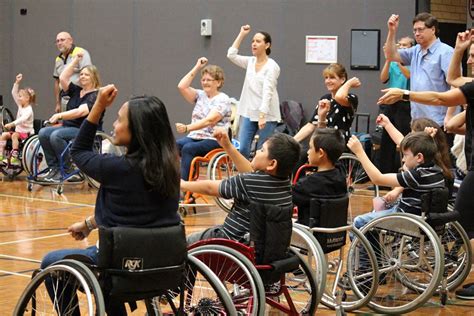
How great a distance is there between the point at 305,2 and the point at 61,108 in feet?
11.2

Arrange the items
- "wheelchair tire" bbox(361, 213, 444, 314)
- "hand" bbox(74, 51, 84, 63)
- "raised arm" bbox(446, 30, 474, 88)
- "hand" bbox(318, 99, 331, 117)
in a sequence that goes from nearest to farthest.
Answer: "wheelchair tire" bbox(361, 213, 444, 314) → "raised arm" bbox(446, 30, 474, 88) → "hand" bbox(318, 99, 331, 117) → "hand" bbox(74, 51, 84, 63)

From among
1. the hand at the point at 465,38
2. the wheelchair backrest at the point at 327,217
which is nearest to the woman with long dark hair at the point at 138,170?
the wheelchair backrest at the point at 327,217

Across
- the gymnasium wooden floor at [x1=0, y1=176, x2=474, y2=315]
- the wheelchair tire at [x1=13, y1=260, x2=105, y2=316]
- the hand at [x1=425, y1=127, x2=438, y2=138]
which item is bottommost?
the gymnasium wooden floor at [x1=0, y1=176, x2=474, y2=315]

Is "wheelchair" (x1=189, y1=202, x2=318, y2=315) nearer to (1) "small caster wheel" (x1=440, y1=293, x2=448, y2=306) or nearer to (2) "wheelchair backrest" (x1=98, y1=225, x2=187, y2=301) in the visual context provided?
(2) "wheelchair backrest" (x1=98, y1=225, x2=187, y2=301)

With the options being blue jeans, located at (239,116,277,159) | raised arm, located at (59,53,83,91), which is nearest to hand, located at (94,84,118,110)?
blue jeans, located at (239,116,277,159)

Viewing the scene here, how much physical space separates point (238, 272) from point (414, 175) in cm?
146

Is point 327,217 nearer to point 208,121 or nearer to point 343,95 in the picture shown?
point 343,95

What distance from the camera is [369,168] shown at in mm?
4641

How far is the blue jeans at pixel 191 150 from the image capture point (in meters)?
7.68

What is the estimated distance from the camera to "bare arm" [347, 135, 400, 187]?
452 centimetres

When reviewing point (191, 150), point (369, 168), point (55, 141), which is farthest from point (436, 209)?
point (55, 141)

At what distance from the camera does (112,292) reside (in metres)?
3.15

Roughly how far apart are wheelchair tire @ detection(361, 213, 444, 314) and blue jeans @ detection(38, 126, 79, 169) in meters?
4.58

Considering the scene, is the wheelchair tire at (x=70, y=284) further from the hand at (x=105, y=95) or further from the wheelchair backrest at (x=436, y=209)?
the wheelchair backrest at (x=436, y=209)
